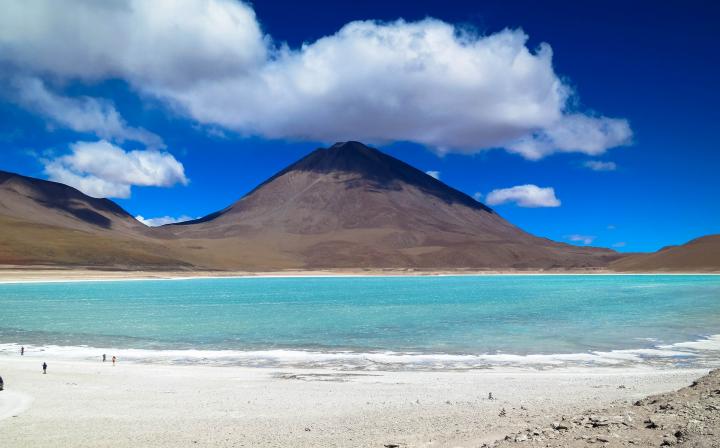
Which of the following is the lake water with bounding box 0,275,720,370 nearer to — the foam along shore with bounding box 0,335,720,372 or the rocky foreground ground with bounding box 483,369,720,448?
the foam along shore with bounding box 0,335,720,372

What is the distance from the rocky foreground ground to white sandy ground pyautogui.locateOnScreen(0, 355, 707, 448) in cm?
135

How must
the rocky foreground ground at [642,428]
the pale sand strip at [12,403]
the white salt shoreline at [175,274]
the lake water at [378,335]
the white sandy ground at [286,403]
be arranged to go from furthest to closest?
the white salt shoreline at [175,274] → the lake water at [378,335] → the pale sand strip at [12,403] → the white sandy ground at [286,403] → the rocky foreground ground at [642,428]

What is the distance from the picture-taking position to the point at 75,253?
133875 millimetres

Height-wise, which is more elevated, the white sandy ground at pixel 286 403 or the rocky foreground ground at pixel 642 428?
the rocky foreground ground at pixel 642 428

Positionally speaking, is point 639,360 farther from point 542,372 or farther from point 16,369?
point 16,369

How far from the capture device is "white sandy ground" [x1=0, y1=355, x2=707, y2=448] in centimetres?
1129

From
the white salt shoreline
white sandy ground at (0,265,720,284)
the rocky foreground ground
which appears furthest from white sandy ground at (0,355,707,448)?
white sandy ground at (0,265,720,284)

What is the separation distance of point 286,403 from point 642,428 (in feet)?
27.9

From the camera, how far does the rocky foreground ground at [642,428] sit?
821 centimetres

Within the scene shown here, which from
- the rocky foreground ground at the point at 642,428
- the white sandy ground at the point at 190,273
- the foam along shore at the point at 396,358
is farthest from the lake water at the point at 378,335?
the white sandy ground at the point at 190,273

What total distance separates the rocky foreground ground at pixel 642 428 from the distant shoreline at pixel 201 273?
103226mm

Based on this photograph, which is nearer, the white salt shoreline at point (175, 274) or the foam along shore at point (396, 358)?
the foam along shore at point (396, 358)

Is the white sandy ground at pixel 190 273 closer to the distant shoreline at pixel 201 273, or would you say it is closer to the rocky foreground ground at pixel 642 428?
the distant shoreline at pixel 201 273

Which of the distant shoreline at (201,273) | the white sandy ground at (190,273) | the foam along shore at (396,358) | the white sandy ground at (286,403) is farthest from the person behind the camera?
the distant shoreline at (201,273)
